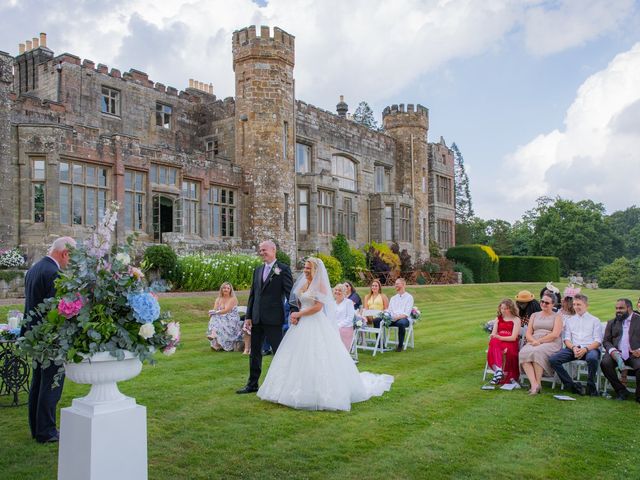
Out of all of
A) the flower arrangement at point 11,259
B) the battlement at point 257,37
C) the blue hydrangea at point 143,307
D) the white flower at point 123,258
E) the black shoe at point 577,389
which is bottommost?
the black shoe at point 577,389

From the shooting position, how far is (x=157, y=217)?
22672 millimetres

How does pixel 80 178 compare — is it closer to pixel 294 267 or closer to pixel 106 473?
pixel 294 267

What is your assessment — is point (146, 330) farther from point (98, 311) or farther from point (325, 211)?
point (325, 211)

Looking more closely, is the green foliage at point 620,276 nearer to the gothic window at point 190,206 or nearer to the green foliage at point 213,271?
the green foliage at point 213,271

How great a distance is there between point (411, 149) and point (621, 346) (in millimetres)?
30665

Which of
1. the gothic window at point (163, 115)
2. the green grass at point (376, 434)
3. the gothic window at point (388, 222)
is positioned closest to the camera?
the green grass at point (376, 434)

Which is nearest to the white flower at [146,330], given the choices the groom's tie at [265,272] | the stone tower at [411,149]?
the groom's tie at [265,272]

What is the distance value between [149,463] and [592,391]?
575 centimetres

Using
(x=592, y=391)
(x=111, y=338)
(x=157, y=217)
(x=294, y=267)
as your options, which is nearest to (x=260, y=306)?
(x=111, y=338)

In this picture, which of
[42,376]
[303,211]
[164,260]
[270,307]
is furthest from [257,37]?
[42,376]

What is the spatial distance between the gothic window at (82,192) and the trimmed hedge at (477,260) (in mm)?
26292

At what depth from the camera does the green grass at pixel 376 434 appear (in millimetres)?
4680

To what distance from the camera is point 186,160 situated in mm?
22984

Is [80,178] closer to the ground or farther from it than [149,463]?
farther from it
